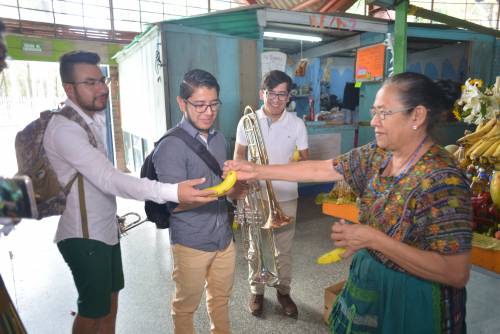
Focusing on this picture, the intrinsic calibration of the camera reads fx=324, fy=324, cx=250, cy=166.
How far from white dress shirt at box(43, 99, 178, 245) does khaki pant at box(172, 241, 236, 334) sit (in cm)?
43

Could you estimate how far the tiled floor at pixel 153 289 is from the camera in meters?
2.08

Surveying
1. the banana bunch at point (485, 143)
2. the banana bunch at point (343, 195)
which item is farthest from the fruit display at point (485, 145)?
the banana bunch at point (343, 195)

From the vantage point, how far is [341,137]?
5820 millimetres

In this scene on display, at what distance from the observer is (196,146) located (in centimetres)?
172

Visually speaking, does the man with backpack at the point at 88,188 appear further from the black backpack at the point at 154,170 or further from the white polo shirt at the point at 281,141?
the white polo shirt at the point at 281,141

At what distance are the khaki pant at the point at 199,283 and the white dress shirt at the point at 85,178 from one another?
43 cm

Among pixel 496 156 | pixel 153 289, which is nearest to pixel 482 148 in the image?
pixel 496 156

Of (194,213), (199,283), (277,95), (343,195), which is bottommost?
(199,283)

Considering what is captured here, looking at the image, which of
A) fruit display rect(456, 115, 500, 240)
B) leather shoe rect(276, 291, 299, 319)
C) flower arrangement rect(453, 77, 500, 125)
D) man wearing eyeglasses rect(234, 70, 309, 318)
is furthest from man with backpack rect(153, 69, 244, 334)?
flower arrangement rect(453, 77, 500, 125)

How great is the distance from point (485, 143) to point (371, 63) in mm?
3629

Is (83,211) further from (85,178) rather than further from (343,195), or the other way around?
(343,195)

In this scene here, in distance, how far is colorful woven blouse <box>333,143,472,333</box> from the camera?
106cm

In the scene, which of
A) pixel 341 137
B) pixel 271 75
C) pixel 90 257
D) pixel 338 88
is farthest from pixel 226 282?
pixel 338 88

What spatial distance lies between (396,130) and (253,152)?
50.3 inches
